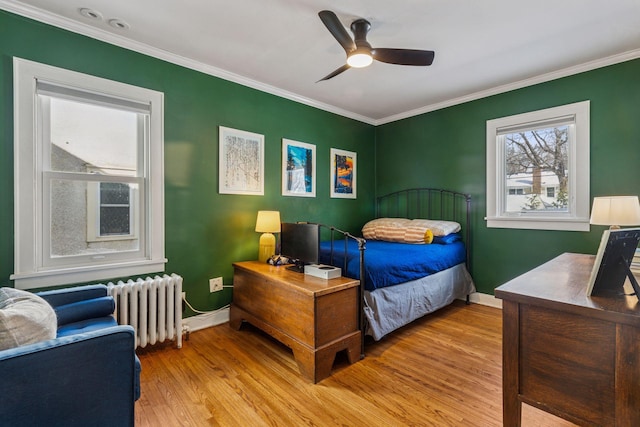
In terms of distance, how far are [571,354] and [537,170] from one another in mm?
2710

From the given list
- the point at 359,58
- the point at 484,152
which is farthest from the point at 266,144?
the point at 484,152

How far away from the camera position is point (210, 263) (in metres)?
2.91

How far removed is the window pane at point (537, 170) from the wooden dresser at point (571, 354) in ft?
7.22

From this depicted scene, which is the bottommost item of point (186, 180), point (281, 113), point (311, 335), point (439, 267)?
point (311, 335)

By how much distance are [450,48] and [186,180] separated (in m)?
2.61

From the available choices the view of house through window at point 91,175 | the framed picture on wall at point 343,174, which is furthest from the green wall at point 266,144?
the view of house through window at point 91,175

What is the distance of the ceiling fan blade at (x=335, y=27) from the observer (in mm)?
1819

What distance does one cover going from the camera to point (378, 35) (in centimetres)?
234

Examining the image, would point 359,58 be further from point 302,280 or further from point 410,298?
point 410,298

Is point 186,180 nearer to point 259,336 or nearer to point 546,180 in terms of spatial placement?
point 259,336

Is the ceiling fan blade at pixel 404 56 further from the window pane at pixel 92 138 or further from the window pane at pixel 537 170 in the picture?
the window pane at pixel 92 138

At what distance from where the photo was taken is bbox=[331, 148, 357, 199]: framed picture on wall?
13.4 ft

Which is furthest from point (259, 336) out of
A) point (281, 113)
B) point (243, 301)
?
point (281, 113)

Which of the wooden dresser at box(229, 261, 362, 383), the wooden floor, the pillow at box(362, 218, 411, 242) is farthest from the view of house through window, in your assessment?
the pillow at box(362, 218, 411, 242)
